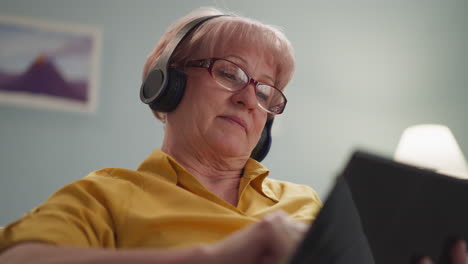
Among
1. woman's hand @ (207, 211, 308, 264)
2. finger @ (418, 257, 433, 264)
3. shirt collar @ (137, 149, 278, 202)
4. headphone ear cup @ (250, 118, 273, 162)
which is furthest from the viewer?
headphone ear cup @ (250, 118, 273, 162)

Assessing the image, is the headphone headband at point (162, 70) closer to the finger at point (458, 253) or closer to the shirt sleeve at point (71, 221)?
the shirt sleeve at point (71, 221)

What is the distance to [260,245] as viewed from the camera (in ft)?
1.65

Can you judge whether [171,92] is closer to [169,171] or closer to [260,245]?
[169,171]

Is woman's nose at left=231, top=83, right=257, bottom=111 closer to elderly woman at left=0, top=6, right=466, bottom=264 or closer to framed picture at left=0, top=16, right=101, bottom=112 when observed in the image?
elderly woman at left=0, top=6, right=466, bottom=264

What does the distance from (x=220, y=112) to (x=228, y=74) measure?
0.10 meters

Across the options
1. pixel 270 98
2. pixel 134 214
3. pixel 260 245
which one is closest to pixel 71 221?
pixel 134 214

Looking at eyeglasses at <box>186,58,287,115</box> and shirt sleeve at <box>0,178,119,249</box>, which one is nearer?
shirt sleeve at <box>0,178,119,249</box>

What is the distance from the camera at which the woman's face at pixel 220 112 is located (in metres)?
1.05

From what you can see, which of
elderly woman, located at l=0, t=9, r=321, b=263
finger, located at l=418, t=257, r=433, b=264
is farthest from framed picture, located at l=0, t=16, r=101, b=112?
finger, located at l=418, t=257, r=433, b=264

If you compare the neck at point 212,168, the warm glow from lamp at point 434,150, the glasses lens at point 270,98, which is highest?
the glasses lens at point 270,98

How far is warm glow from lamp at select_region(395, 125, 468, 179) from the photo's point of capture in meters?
2.30

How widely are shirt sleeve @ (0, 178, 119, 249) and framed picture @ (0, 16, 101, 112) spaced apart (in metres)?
1.50

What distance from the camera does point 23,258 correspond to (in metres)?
0.61

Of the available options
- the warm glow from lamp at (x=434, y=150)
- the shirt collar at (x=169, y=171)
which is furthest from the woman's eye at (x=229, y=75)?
the warm glow from lamp at (x=434, y=150)
